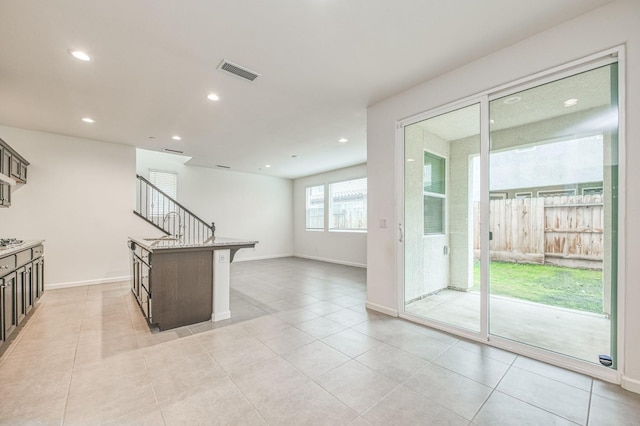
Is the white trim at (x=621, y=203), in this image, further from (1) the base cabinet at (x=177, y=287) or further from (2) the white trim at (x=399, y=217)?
(1) the base cabinet at (x=177, y=287)

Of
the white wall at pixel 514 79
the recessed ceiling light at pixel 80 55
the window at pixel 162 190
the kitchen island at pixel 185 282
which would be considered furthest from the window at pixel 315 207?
the recessed ceiling light at pixel 80 55

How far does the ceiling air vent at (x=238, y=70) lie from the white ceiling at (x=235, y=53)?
6cm

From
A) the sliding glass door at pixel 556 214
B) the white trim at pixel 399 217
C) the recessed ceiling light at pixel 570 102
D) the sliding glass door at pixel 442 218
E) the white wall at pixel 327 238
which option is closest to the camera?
the sliding glass door at pixel 556 214

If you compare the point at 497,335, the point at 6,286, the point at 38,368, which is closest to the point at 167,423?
the point at 38,368

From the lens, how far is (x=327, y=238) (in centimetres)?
832

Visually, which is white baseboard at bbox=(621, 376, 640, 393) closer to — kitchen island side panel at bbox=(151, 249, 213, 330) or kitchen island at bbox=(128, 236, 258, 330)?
kitchen island at bbox=(128, 236, 258, 330)

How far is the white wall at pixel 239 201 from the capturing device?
7.32 m

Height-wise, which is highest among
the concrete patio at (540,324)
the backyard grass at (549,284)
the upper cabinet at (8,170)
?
the upper cabinet at (8,170)

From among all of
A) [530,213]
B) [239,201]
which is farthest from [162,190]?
[530,213]

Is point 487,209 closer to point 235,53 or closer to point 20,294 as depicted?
point 235,53

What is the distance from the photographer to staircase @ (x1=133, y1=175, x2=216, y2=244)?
21.3ft

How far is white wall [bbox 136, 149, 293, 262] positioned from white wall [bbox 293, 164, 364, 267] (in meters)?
0.36

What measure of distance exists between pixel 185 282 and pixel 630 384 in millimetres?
3971

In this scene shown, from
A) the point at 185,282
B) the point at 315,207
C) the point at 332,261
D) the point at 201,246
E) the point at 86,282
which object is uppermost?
the point at 315,207
